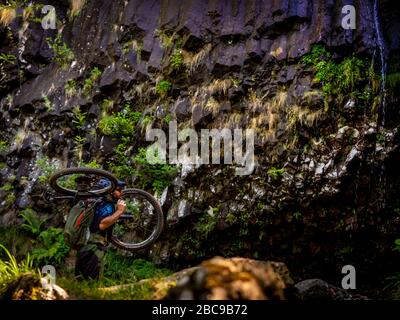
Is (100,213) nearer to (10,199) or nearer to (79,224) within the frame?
(79,224)

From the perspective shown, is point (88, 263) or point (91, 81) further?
point (91, 81)

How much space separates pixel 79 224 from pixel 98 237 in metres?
0.41

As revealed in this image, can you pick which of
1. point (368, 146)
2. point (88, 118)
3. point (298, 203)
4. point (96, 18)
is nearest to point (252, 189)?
point (298, 203)

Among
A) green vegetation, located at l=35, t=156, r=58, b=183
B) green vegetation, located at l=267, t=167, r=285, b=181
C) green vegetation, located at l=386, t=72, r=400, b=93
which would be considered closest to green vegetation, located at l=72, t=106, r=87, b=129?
green vegetation, located at l=35, t=156, r=58, b=183

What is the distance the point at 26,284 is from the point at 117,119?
583 cm

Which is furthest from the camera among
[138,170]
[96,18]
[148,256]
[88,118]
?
[96,18]

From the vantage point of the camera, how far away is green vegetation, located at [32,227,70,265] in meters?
8.72

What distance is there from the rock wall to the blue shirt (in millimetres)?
2884

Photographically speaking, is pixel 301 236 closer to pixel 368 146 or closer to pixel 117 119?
pixel 368 146

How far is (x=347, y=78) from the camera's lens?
25.9 ft

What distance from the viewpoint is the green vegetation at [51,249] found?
8.72m

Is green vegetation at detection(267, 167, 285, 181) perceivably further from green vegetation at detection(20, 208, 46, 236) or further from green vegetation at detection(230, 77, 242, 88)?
green vegetation at detection(20, 208, 46, 236)

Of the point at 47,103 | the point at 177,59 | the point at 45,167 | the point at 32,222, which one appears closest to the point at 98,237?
the point at 32,222
